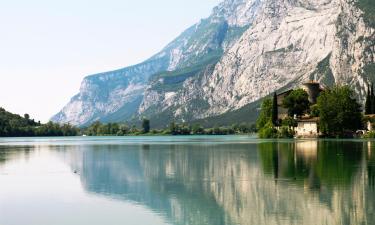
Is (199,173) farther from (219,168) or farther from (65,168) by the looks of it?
(65,168)

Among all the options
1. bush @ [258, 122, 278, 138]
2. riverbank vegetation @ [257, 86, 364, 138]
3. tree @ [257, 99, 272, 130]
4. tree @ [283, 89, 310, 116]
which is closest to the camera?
riverbank vegetation @ [257, 86, 364, 138]

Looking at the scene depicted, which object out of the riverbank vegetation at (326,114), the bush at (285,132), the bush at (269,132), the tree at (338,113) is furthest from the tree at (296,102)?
the tree at (338,113)

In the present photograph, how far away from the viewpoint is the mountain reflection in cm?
2298

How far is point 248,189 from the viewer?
3109 centimetres

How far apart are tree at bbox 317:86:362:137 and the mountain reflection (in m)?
71.2

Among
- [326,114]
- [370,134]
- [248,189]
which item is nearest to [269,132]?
[326,114]

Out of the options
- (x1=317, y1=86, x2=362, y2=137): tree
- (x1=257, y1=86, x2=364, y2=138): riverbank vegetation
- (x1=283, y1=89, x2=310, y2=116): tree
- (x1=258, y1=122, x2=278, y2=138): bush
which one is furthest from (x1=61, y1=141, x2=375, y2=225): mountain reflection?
(x1=283, y1=89, x2=310, y2=116): tree

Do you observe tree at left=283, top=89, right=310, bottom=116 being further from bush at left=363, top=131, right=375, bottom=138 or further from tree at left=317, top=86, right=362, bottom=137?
bush at left=363, top=131, right=375, bottom=138

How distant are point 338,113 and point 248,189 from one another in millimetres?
90243

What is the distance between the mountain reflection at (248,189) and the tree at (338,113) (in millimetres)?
71221

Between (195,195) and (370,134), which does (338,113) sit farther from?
(195,195)

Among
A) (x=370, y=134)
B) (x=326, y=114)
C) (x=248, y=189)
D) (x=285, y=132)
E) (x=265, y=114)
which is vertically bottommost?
(x=248, y=189)

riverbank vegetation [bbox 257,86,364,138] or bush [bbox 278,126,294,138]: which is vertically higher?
riverbank vegetation [bbox 257,86,364,138]

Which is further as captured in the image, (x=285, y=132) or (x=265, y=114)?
(x=265, y=114)
